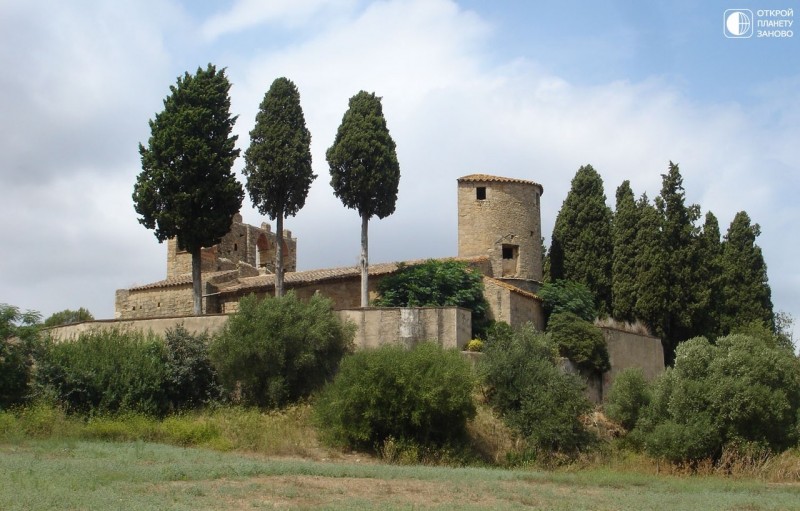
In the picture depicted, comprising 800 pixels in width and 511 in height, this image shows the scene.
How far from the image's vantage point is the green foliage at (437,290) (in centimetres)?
3628

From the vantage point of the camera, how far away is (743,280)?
4506 centimetres

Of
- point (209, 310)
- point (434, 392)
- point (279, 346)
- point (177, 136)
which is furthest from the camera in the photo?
point (209, 310)

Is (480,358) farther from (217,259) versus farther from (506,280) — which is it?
(217,259)

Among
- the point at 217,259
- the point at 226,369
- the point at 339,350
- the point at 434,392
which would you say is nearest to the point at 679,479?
the point at 434,392

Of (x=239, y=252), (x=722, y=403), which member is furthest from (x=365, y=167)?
(x=239, y=252)

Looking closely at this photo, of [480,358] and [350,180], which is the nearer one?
[480,358]

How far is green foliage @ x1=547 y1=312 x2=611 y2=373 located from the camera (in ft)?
121

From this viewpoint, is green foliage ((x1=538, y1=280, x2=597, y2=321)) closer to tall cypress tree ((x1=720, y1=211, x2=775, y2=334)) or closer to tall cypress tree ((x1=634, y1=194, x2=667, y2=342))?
tall cypress tree ((x1=634, y1=194, x2=667, y2=342))

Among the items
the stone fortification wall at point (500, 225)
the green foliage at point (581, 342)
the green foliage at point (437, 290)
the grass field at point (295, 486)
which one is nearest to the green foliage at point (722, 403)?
the grass field at point (295, 486)

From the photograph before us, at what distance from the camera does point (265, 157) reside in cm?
3675

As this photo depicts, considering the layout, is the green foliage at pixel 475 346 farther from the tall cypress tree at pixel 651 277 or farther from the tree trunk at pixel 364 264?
the tall cypress tree at pixel 651 277

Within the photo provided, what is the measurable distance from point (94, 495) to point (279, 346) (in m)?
13.0

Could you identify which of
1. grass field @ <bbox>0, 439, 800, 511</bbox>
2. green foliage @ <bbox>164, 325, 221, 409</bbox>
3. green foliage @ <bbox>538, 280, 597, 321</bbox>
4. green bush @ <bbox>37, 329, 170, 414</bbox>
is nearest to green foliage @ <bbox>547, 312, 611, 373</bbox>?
green foliage @ <bbox>538, 280, 597, 321</bbox>

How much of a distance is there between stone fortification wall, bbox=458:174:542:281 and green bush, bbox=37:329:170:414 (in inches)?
566
